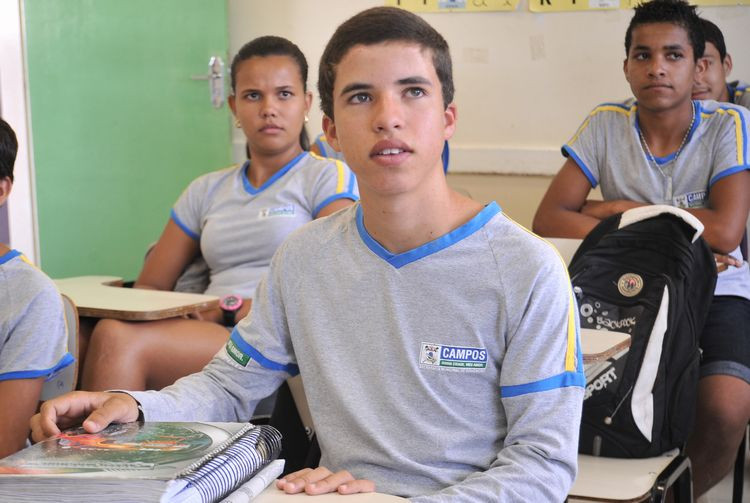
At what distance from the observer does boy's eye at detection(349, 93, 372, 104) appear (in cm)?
140

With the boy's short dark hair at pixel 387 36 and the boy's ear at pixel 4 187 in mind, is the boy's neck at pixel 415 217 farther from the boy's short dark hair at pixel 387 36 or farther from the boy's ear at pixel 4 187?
the boy's ear at pixel 4 187

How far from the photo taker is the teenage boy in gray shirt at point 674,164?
107 inches

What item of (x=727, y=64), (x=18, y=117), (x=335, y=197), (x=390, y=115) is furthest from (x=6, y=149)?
(x=727, y=64)

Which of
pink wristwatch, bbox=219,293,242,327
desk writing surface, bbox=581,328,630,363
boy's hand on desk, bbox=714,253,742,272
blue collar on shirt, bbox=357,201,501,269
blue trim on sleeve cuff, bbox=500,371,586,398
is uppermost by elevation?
blue collar on shirt, bbox=357,201,501,269

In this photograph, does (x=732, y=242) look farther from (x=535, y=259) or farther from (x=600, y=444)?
(x=535, y=259)

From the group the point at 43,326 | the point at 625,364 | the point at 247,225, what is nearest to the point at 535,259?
the point at 625,364

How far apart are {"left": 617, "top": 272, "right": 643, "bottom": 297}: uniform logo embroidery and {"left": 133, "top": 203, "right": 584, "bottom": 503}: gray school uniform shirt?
0.87m

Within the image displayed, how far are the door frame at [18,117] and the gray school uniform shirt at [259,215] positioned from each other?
1578mm

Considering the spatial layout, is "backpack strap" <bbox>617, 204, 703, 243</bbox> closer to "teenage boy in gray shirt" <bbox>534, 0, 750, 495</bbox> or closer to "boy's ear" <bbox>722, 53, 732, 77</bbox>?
"teenage boy in gray shirt" <bbox>534, 0, 750, 495</bbox>

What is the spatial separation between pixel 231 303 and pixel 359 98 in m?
1.40

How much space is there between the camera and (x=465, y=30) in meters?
4.38

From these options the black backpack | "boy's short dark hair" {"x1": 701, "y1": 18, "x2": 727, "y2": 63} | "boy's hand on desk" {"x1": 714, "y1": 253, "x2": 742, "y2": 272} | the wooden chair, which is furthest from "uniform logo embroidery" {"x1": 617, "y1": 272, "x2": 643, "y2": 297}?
"boy's short dark hair" {"x1": 701, "y1": 18, "x2": 727, "y2": 63}

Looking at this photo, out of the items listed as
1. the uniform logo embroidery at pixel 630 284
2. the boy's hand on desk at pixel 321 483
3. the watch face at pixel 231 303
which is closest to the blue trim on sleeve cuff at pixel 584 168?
the uniform logo embroidery at pixel 630 284

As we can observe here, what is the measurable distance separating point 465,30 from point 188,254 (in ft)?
6.34
